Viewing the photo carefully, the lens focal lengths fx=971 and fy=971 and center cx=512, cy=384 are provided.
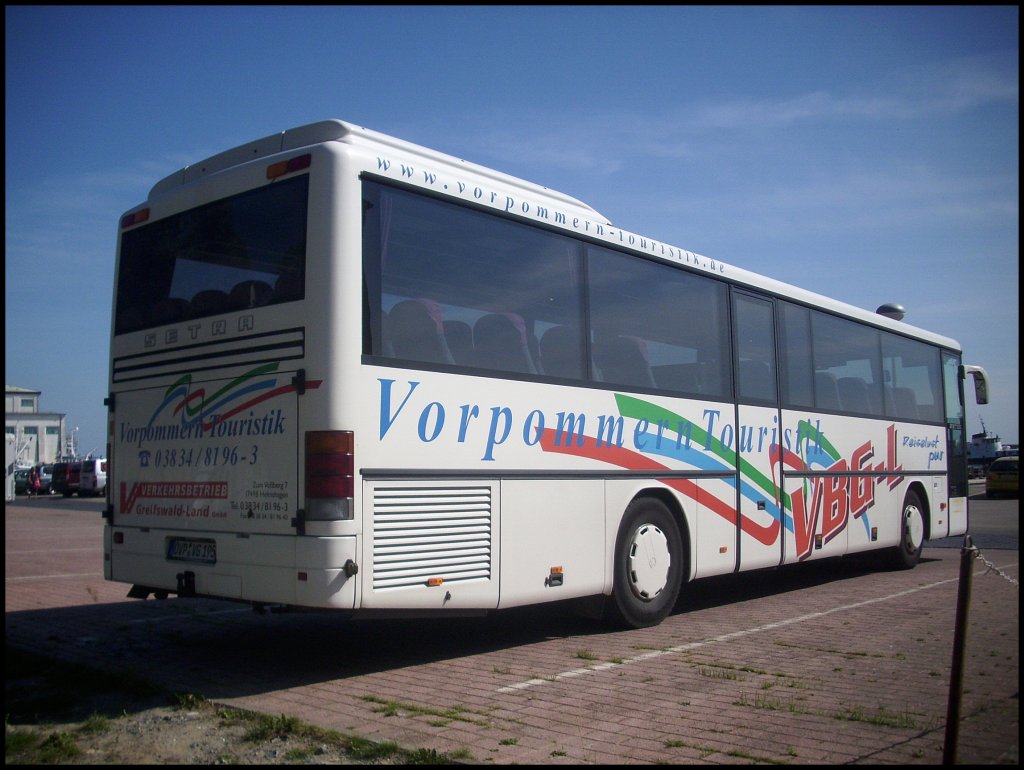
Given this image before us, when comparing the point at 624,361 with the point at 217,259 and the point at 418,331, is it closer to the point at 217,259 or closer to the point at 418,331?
the point at 418,331

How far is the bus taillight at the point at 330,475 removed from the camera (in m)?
6.04

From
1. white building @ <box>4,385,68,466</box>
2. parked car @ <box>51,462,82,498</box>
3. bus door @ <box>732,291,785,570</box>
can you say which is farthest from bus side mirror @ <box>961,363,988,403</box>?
white building @ <box>4,385,68,466</box>

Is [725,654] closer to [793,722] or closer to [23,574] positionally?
[793,722]

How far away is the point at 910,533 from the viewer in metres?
14.0

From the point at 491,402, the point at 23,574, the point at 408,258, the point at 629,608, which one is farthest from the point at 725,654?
the point at 23,574

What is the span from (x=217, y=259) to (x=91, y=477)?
43.8 meters

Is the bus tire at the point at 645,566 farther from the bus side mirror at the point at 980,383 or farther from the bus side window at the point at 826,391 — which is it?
the bus side mirror at the point at 980,383

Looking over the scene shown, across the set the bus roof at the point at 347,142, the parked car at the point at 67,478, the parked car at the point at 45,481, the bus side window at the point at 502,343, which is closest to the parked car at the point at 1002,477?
the bus roof at the point at 347,142

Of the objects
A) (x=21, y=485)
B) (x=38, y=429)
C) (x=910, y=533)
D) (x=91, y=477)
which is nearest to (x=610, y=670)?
(x=910, y=533)

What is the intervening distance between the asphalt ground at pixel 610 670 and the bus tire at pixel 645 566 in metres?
0.22

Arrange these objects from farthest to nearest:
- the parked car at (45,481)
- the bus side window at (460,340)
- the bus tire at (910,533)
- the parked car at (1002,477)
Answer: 1. the parked car at (45,481)
2. the parked car at (1002,477)
3. the bus tire at (910,533)
4. the bus side window at (460,340)

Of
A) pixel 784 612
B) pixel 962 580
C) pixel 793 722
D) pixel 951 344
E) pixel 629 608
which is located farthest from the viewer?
pixel 951 344

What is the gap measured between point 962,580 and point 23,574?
39.9ft

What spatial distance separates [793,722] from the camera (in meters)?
5.35
